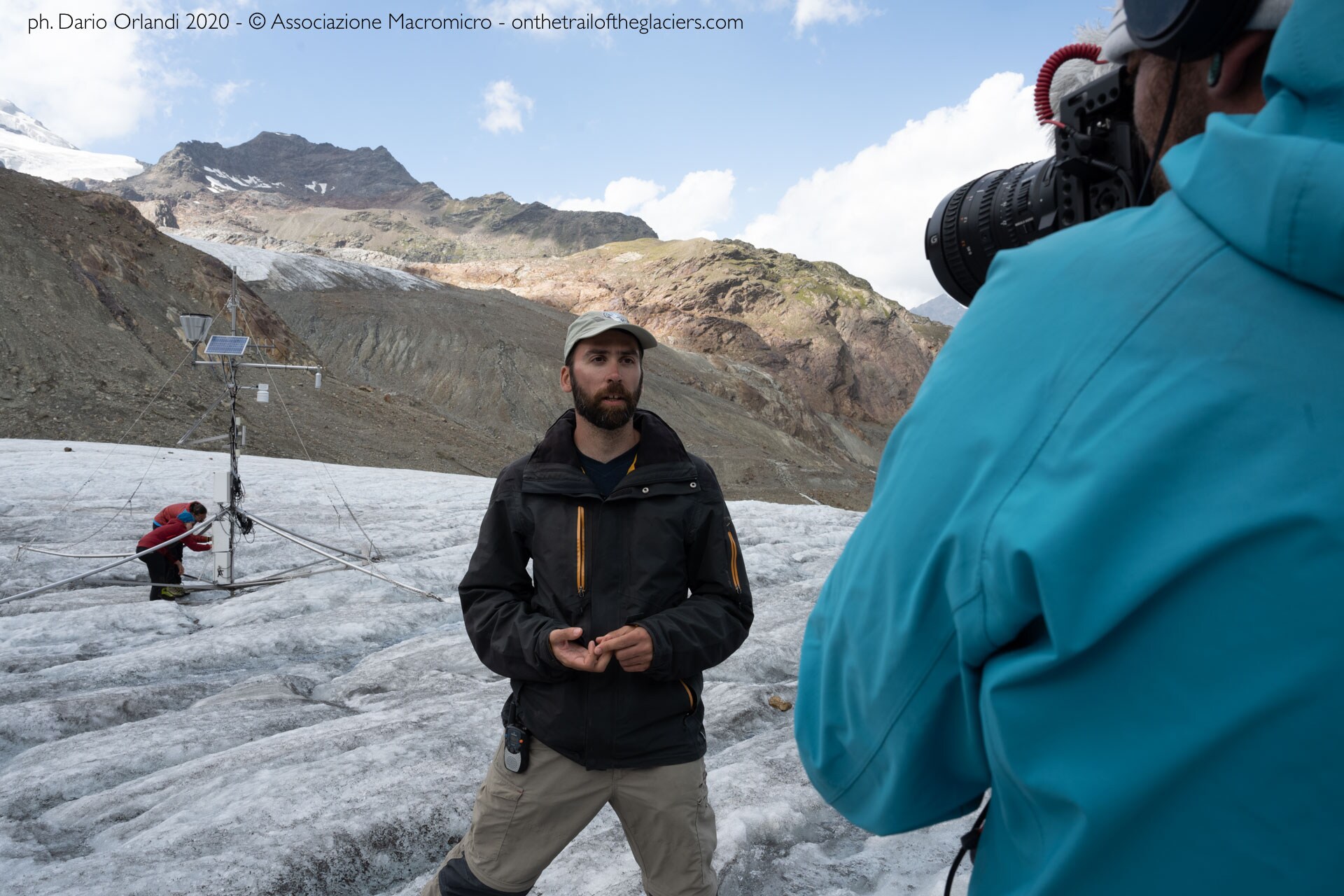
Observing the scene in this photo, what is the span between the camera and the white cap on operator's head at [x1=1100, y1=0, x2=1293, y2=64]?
2.57ft

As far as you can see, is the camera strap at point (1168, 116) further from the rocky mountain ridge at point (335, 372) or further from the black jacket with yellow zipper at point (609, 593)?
the rocky mountain ridge at point (335, 372)

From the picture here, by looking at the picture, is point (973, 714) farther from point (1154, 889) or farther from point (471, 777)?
point (471, 777)

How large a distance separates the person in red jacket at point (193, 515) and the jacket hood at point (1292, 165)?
9657mm

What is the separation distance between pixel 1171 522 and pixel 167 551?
9.58 meters

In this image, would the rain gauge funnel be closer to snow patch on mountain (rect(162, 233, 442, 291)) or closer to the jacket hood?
the jacket hood

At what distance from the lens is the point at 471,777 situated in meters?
4.23

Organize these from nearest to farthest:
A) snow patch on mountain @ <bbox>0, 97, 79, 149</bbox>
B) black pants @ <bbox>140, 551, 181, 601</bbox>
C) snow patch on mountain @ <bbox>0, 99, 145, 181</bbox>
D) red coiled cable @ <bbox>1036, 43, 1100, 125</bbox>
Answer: red coiled cable @ <bbox>1036, 43, 1100, 125</bbox> < black pants @ <bbox>140, 551, 181, 601</bbox> < snow patch on mountain @ <bbox>0, 99, 145, 181</bbox> < snow patch on mountain @ <bbox>0, 97, 79, 149</bbox>

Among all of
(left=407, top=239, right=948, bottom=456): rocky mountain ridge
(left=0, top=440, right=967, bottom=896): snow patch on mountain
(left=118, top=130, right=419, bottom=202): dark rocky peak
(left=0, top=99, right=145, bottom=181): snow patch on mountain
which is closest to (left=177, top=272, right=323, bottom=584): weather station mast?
(left=0, top=440, right=967, bottom=896): snow patch on mountain

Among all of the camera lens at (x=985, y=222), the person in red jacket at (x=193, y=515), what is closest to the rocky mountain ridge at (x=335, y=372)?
the person in red jacket at (x=193, y=515)

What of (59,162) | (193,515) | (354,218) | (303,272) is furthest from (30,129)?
(193,515)

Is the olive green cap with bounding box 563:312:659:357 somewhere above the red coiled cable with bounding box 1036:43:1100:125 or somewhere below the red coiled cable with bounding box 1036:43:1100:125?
below

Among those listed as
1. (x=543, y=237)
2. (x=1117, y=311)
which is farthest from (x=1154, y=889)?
(x=543, y=237)

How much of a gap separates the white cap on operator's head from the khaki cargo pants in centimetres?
204

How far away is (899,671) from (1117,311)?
0.39m
